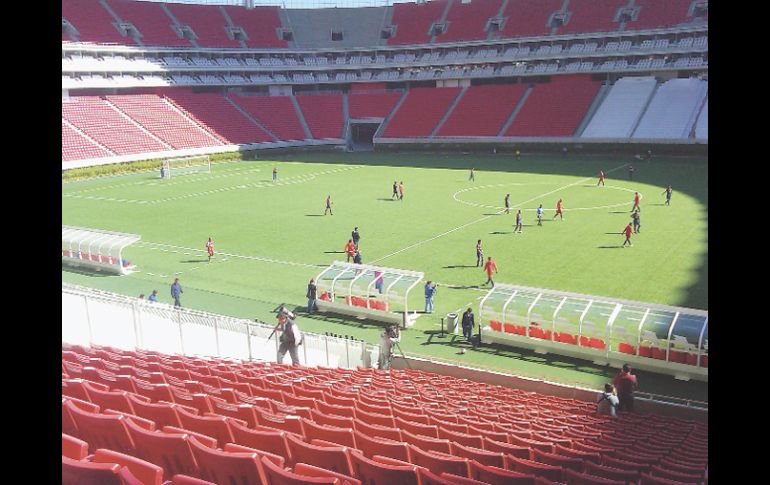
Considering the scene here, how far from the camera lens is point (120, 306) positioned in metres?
16.1

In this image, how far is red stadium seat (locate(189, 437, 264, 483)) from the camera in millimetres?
4281

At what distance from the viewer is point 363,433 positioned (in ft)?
23.9

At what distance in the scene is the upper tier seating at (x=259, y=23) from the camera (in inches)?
3349

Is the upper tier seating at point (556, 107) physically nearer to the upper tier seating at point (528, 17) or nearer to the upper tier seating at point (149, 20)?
the upper tier seating at point (528, 17)

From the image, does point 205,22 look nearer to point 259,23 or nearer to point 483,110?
point 259,23

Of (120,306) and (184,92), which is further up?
(184,92)

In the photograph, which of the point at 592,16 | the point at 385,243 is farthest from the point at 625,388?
the point at 592,16

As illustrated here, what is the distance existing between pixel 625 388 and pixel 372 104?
70450 mm

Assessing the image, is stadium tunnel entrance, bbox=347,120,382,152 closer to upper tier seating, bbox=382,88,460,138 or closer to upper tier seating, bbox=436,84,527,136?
upper tier seating, bbox=382,88,460,138

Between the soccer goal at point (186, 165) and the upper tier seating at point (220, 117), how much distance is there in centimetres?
740

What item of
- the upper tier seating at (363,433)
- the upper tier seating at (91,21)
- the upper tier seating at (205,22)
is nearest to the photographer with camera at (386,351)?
the upper tier seating at (363,433)
